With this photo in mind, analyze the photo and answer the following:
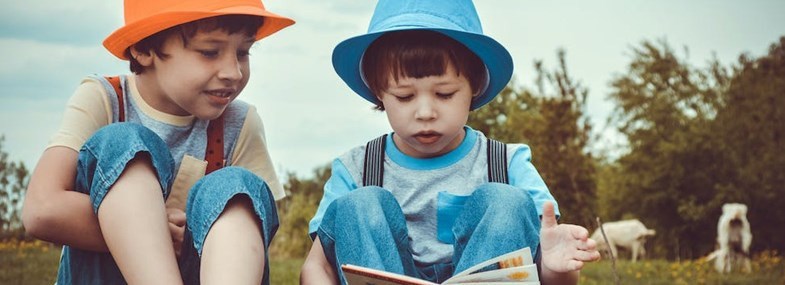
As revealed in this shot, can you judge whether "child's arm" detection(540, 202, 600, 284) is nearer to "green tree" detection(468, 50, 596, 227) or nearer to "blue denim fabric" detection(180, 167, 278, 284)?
"blue denim fabric" detection(180, 167, 278, 284)

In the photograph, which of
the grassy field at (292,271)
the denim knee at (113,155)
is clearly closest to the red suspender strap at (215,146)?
the denim knee at (113,155)

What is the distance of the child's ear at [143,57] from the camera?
271 centimetres

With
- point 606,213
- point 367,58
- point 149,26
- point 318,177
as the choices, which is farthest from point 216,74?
point 606,213

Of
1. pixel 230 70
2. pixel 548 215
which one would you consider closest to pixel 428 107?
pixel 548 215

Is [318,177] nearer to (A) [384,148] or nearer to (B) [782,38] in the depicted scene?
(A) [384,148]

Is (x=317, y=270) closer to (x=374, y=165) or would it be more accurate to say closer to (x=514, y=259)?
(x=374, y=165)

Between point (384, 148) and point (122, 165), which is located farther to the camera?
point (384, 148)

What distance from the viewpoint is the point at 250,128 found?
2887mm

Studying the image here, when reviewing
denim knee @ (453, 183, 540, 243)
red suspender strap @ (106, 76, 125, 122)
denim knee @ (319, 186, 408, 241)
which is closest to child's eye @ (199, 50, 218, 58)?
red suspender strap @ (106, 76, 125, 122)

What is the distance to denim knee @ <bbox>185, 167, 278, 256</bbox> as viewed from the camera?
7.17 ft

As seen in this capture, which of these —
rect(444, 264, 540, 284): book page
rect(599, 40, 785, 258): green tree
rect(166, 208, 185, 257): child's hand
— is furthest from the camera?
rect(599, 40, 785, 258): green tree

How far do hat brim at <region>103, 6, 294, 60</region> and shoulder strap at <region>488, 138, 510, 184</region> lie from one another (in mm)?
746

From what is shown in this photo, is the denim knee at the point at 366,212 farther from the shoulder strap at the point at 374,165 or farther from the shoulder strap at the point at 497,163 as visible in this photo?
the shoulder strap at the point at 497,163

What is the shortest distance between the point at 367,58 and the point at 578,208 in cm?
Result: 1185
